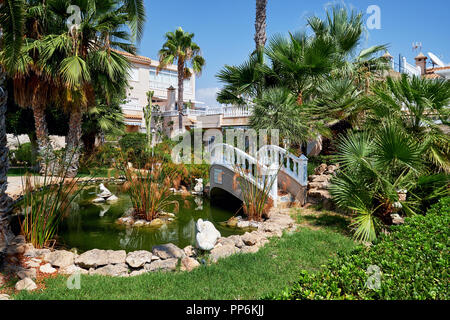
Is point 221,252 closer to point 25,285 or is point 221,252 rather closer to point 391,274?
point 25,285

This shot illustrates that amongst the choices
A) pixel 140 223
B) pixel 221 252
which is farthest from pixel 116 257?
pixel 140 223

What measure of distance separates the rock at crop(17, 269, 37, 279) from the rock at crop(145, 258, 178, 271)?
153cm

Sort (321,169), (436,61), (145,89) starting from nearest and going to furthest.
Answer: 1. (321,169)
2. (436,61)
3. (145,89)

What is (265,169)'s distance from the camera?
8047mm

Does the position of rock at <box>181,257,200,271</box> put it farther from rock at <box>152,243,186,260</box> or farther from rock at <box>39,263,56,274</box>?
rock at <box>39,263,56,274</box>

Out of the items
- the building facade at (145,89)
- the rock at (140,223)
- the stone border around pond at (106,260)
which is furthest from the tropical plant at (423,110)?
the building facade at (145,89)

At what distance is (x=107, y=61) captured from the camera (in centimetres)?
1109

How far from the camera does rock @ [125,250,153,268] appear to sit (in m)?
4.61

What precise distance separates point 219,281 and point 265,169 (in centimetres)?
453

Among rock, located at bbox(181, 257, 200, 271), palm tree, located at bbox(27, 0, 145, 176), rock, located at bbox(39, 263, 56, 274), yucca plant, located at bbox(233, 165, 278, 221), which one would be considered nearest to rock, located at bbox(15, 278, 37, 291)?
rock, located at bbox(39, 263, 56, 274)

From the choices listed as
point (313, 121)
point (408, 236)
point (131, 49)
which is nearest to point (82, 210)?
point (131, 49)

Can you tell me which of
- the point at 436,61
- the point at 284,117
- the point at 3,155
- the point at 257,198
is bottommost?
the point at 257,198

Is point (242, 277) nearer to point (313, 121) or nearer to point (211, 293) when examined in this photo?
point (211, 293)

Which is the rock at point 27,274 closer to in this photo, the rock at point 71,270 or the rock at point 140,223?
the rock at point 71,270
